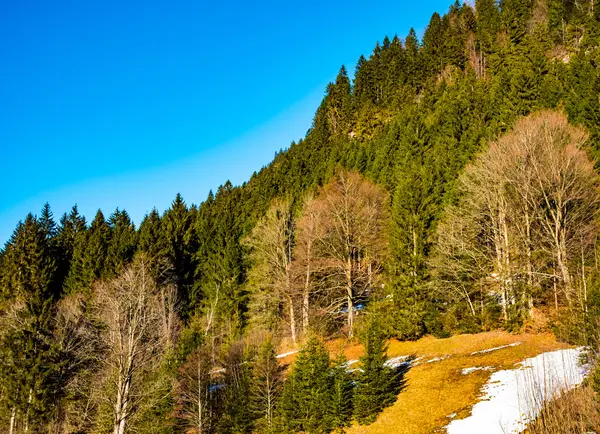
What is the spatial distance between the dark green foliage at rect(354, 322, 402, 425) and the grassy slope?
1.26ft

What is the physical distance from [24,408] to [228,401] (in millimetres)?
14267

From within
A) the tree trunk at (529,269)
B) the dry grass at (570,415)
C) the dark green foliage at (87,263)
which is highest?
the dark green foliage at (87,263)

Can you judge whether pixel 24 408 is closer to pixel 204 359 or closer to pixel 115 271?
pixel 204 359

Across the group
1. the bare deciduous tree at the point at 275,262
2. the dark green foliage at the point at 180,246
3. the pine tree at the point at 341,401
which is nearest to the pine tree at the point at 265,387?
the pine tree at the point at 341,401

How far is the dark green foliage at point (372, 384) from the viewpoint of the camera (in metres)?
18.8

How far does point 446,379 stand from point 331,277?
17765 mm

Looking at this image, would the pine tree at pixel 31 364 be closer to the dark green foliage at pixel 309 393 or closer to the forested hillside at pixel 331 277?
the forested hillside at pixel 331 277

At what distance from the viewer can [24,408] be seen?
87.2 ft

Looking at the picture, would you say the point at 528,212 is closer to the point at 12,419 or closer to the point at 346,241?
the point at 346,241

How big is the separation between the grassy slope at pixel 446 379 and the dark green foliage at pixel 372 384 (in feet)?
1.26

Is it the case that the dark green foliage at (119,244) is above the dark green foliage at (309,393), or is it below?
above

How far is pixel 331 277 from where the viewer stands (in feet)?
120

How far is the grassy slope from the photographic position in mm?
16734

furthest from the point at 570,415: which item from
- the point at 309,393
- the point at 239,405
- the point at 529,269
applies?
the point at 529,269
